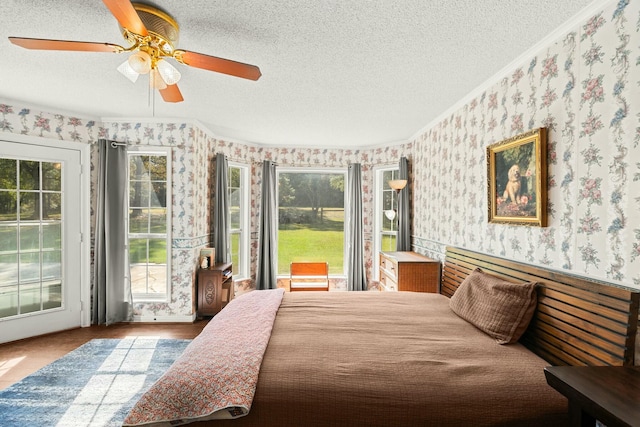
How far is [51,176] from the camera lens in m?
3.49

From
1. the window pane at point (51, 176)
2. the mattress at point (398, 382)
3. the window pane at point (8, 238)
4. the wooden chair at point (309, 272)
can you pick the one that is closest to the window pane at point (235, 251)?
the wooden chair at point (309, 272)

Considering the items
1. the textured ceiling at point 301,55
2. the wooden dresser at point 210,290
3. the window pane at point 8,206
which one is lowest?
the wooden dresser at point 210,290

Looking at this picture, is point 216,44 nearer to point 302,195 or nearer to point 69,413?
point 69,413

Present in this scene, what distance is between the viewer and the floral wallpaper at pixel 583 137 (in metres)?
1.49

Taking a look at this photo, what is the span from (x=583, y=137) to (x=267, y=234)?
4.06 metres

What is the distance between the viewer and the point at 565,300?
1.76 metres

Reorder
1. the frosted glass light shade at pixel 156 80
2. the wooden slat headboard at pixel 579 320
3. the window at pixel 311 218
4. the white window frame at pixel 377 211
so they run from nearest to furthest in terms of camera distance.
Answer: the wooden slat headboard at pixel 579 320 → the frosted glass light shade at pixel 156 80 → the white window frame at pixel 377 211 → the window at pixel 311 218

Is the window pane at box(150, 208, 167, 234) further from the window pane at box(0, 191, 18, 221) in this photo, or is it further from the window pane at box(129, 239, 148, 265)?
the window pane at box(0, 191, 18, 221)

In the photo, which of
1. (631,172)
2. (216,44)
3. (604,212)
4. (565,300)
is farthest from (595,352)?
(216,44)

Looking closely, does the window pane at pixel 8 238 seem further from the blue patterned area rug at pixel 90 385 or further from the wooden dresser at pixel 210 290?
the wooden dresser at pixel 210 290

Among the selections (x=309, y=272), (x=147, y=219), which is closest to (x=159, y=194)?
(x=147, y=219)

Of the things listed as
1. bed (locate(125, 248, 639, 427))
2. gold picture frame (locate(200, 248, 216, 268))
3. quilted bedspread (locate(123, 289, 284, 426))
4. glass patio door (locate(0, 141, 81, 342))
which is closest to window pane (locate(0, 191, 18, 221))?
glass patio door (locate(0, 141, 81, 342))

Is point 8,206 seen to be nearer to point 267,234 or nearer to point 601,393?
point 267,234

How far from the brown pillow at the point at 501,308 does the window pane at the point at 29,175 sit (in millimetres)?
4502
